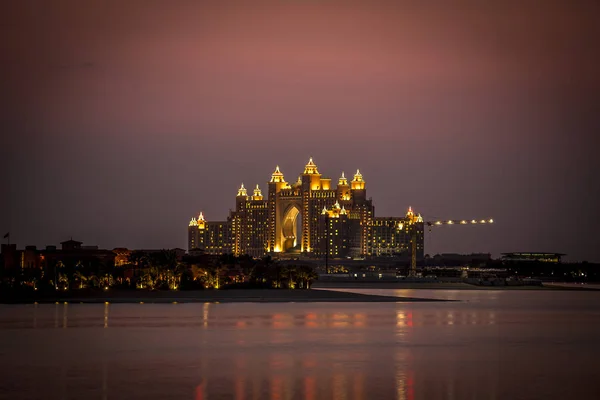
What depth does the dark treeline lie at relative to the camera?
125m

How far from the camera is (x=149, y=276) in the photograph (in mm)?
125875

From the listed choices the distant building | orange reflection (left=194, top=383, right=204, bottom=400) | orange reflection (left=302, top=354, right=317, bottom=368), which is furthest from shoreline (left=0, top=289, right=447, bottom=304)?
orange reflection (left=194, top=383, right=204, bottom=400)

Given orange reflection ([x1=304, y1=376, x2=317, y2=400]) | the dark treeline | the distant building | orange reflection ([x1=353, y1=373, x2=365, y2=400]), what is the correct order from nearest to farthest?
orange reflection ([x1=353, y1=373, x2=365, y2=400]), orange reflection ([x1=304, y1=376, x2=317, y2=400]), the dark treeline, the distant building

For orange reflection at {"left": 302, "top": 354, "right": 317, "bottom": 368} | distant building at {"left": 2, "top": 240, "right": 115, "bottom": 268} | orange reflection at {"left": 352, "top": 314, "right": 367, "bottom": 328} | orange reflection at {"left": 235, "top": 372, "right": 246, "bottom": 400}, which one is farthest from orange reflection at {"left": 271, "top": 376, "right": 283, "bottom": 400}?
distant building at {"left": 2, "top": 240, "right": 115, "bottom": 268}

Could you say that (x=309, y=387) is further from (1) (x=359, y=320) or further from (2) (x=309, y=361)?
(1) (x=359, y=320)

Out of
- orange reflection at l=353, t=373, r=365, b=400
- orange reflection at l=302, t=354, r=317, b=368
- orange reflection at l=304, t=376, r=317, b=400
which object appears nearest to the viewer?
orange reflection at l=353, t=373, r=365, b=400

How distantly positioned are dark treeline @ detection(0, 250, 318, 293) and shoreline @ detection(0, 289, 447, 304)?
4848mm

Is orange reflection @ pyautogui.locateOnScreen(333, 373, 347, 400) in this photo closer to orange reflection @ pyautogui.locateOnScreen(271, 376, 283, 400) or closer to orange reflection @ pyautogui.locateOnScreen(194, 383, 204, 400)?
orange reflection @ pyautogui.locateOnScreen(271, 376, 283, 400)

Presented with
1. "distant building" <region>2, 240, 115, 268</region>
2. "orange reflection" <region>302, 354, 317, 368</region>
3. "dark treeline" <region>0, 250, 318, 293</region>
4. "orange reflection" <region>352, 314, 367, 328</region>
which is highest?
"distant building" <region>2, 240, 115, 268</region>

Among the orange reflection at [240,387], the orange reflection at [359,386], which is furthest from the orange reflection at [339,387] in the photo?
the orange reflection at [240,387]

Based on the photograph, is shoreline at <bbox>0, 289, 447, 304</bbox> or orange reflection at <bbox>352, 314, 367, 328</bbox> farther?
shoreline at <bbox>0, 289, 447, 304</bbox>

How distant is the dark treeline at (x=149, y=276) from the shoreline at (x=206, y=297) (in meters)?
4.85

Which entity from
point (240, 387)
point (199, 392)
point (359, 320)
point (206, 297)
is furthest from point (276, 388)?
point (206, 297)

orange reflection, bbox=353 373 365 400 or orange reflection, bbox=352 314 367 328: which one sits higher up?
orange reflection, bbox=352 314 367 328
